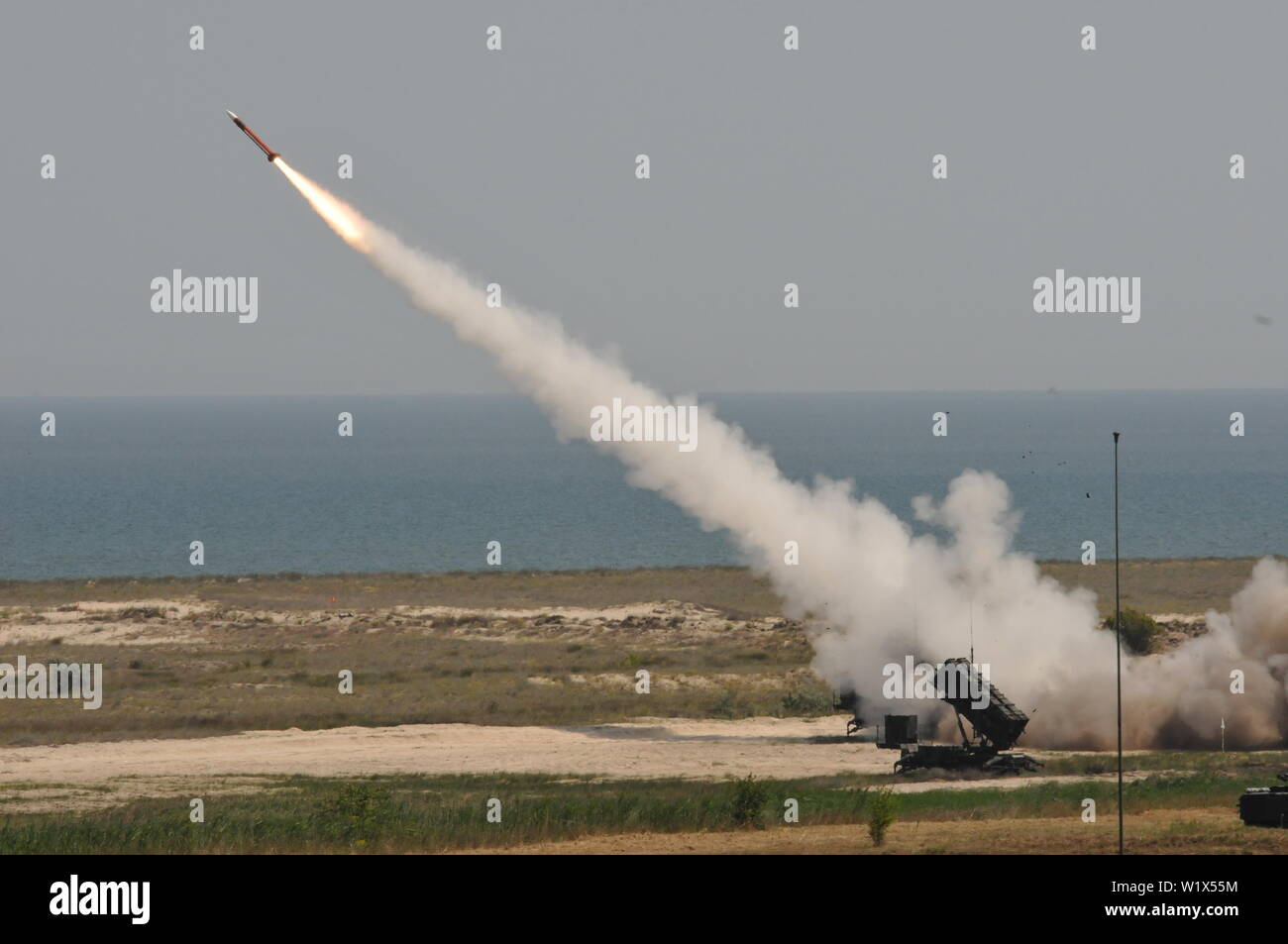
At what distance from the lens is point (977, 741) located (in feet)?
155

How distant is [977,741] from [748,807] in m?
13.6

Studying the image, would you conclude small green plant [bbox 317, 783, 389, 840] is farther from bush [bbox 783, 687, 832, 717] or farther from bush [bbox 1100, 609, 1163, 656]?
bush [bbox 1100, 609, 1163, 656]

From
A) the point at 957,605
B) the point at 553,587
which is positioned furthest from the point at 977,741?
the point at 553,587

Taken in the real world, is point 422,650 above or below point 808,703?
above

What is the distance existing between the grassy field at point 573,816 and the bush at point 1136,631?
1901 cm

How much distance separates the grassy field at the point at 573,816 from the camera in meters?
32.9

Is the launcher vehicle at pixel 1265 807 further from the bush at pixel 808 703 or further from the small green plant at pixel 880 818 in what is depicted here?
the bush at pixel 808 703

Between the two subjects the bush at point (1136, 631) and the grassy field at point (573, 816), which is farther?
the bush at point (1136, 631)

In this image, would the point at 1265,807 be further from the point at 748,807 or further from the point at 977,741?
the point at 977,741

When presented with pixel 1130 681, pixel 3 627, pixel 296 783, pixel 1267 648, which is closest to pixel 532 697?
pixel 296 783

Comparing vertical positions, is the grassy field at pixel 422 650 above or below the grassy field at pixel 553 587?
below

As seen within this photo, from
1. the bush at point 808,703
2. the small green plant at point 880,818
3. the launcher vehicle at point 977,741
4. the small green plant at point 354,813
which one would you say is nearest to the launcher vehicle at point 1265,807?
the small green plant at point 880,818

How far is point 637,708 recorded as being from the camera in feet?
181

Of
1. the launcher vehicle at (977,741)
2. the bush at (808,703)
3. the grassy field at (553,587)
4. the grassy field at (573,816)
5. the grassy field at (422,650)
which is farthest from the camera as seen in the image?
the grassy field at (553,587)
